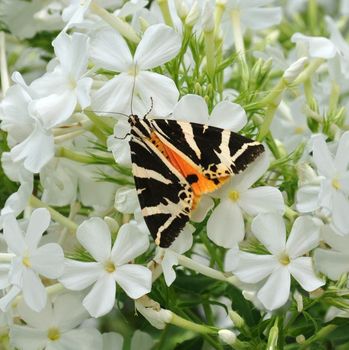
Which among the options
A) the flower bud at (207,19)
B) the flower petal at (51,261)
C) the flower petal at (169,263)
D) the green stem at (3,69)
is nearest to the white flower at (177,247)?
the flower petal at (169,263)

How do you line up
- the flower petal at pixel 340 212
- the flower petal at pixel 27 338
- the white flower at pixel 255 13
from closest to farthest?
the flower petal at pixel 340 212
the flower petal at pixel 27 338
the white flower at pixel 255 13

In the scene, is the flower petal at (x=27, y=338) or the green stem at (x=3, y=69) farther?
the green stem at (x=3, y=69)

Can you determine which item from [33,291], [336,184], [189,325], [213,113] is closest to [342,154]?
[336,184]

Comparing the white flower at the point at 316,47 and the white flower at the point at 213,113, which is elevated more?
the white flower at the point at 213,113

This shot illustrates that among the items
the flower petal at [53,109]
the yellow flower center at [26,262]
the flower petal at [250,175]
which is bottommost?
the yellow flower center at [26,262]

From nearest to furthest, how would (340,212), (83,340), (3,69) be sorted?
(340,212) < (83,340) < (3,69)

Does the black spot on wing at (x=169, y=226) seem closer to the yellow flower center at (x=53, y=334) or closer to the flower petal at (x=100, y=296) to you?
the flower petal at (x=100, y=296)

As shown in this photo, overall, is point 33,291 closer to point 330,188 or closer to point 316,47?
point 330,188
